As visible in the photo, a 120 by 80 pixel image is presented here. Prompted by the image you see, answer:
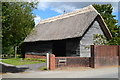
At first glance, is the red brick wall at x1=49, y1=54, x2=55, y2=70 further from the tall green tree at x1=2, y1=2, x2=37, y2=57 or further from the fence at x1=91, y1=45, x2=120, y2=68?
the fence at x1=91, y1=45, x2=120, y2=68

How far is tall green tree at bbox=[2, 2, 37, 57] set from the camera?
42.6ft

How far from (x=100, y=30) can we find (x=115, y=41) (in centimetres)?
334

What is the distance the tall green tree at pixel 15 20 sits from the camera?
1298 centimetres

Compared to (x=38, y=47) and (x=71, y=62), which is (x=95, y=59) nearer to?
(x=71, y=62)

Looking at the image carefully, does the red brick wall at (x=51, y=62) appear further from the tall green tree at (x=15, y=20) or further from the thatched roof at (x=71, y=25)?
the thatched roof at (x=71, y=25)

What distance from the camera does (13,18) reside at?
13.4 meters

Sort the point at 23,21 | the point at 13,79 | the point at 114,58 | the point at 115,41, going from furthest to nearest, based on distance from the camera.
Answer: the point at 115,41, the point at 114,58, the point at 23,21, the point at 13,79

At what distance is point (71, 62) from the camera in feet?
53.8

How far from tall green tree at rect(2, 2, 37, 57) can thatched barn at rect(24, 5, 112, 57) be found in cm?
333

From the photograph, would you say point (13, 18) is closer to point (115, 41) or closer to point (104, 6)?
point (115, 41)

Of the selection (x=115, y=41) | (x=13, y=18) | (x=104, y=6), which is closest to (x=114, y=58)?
(x=115, y=41)

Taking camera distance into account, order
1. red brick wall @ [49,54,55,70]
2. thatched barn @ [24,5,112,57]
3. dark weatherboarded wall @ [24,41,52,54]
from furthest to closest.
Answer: dark weatherboarded wall @ [24,41,52,54]
thatched barn @ [24,5,112,57]
red brick wall @ [49,54,55,70]

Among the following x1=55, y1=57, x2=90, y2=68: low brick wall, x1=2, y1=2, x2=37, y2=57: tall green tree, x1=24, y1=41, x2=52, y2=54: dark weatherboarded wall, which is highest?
x1=2, y1=2, x2=37, y2=57: tall green tree

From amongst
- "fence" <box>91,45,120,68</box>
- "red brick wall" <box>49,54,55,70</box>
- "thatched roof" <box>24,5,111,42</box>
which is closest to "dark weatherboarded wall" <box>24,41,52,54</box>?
"thatched roof" <box>24,5,111,42</box>
